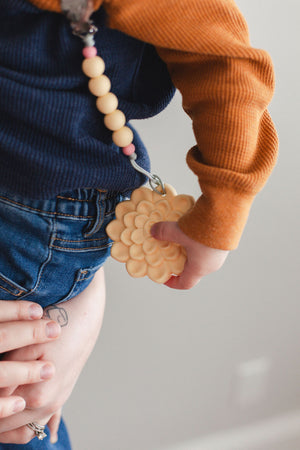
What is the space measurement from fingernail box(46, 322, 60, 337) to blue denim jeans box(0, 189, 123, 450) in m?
0.04

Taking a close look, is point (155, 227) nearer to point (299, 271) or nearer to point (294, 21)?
point (294, 21)

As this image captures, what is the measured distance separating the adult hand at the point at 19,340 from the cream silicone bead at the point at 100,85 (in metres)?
0.32

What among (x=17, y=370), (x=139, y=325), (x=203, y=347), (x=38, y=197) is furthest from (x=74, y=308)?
(x=203, y=347)

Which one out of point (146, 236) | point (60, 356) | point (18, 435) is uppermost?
point (146, 236)

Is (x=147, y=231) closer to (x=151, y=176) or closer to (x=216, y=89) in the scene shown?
(x=151, y=176)

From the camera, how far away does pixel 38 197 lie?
62 cm

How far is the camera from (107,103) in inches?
23.7

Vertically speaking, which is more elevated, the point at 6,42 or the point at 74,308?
the point at 6,42

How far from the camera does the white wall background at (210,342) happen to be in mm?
1015

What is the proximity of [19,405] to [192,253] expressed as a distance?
1.08 feet

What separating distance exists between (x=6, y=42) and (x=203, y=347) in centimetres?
91

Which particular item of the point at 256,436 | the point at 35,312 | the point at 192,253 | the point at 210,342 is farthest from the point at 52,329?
the point at 256,436

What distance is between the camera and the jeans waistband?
65 cm

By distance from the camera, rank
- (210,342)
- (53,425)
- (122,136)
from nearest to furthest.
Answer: (122,136)
(53,425)
(210,342)
